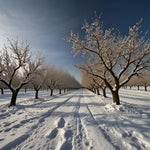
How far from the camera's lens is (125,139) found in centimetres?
273

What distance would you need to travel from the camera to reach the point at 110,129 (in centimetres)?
340

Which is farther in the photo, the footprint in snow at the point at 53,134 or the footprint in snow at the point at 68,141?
the footprint in snow at the point at 53,134

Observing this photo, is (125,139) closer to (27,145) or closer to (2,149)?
(27,145)

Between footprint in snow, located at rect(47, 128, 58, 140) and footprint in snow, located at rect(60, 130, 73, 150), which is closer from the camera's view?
footprint in snow, located at rect(60, 130, 73, 150)

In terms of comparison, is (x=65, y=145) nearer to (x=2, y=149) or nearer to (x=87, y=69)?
(x=2, y=149)

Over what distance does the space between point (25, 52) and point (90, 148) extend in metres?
10.9

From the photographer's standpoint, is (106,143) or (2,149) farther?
(106,143)

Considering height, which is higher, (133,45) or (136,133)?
(133,45)

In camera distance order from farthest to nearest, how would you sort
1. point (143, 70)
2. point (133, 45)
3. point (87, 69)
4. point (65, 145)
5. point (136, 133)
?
point (87, 69)
point (143, 70)
point (133, 45)
point (136, 133)
point (65, 145)

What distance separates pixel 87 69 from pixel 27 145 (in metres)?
7.56

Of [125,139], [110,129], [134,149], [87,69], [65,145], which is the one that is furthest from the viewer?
[87,69]

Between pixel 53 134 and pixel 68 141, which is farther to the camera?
pixel 53 134

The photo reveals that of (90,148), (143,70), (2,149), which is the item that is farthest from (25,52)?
(143,70)

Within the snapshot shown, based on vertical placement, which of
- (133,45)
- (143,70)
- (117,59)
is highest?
(133,45)
